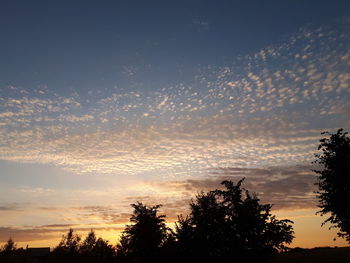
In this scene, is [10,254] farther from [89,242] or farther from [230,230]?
[230,230]

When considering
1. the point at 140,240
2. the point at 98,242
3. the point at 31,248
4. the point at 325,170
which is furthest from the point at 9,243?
the point at 325,170

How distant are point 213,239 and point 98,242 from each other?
6280 cm

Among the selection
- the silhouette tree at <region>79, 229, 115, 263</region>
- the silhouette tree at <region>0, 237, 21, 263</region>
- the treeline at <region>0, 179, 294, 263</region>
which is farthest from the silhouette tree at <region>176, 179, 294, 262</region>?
the silhouette tree at <region>0, 237, 21, 263</region>

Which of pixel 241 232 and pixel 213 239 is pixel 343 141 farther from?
pixel 213 239

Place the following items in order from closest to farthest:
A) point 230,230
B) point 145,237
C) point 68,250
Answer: point 230,230 < point 145,237 < point 68,250

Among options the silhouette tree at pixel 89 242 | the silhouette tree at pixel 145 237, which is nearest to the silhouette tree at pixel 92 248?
the silhouette tree at pixel 89 242

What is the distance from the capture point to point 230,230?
22.9 m

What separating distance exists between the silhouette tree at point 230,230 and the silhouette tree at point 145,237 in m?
5.15

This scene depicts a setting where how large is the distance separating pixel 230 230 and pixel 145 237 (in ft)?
35.8

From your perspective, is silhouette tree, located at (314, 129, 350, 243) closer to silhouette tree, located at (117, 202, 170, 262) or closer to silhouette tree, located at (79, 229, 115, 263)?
silhouette tree, located at (117, 202, 170, 262)

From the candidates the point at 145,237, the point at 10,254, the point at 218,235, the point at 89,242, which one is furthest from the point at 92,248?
the point at 218,235

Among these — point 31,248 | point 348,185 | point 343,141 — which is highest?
point 343,141

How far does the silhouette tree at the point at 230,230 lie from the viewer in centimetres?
2170

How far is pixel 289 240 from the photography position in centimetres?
2173
